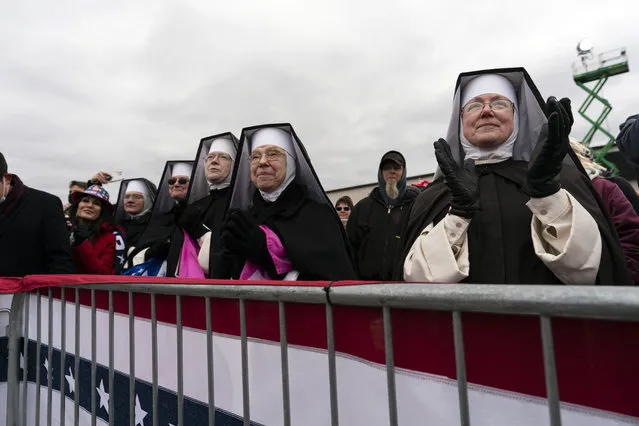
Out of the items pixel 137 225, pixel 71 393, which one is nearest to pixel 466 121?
pixel 71 393

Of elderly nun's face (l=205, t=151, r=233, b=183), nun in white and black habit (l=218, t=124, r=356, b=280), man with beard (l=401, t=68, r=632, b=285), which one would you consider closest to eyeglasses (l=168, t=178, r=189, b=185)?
elderly nun's face (l=205, t=151, r=233, b=183)

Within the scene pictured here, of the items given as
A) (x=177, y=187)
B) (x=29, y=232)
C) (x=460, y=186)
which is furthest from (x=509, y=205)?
(x=177, y=187)

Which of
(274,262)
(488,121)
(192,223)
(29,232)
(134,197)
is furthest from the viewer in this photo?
(134,197)

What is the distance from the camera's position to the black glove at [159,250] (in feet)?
13.4

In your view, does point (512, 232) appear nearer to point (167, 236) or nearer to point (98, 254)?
point (167, 236)

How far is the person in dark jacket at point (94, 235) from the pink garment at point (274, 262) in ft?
7.00

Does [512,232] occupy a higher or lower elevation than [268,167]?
lower

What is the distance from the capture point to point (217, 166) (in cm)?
392

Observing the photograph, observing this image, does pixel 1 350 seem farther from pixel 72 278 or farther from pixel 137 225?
pixel 137 225

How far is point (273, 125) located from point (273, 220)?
73 cm

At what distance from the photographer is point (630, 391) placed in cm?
76

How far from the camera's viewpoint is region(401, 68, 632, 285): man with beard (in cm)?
166

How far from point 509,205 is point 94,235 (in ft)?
13.5

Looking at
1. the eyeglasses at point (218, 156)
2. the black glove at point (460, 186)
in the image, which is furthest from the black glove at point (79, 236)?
the black glove at point (460, 186)
